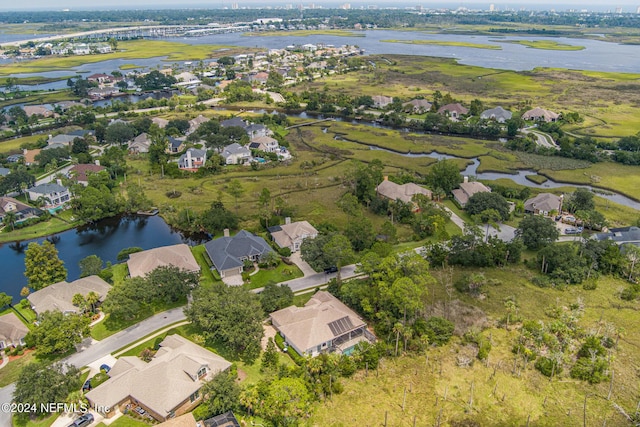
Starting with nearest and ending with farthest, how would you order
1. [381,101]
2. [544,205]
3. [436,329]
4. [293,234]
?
[436,329]
[293,234]
[544,205]
[381,101]

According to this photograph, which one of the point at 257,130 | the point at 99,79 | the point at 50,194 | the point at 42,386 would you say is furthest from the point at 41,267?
the point at 99,79

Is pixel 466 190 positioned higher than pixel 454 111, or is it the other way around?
pixel 454 111

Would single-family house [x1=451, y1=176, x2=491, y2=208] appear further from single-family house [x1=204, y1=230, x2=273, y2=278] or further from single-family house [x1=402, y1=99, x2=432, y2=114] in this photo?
single-family house [x1=402, y1=99, x2=432, y2=114]

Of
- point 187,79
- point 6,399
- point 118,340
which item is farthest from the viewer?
point 187,79

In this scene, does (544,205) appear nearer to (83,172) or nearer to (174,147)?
(174,147)

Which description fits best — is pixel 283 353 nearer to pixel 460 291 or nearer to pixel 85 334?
pixel 85 334

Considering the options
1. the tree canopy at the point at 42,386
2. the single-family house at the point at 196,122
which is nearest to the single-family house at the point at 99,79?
the single-family house at the point at 196,122
